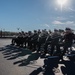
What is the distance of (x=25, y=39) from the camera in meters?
27.2

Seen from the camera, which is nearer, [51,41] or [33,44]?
[51,41]

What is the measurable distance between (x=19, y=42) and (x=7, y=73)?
1887 cm

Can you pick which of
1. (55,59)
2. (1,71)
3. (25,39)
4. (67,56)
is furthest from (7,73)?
(25,39)

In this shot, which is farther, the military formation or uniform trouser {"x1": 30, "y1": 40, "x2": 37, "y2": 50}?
uniform trouser {"x1": 30, "y1": 40, "x2": 37, "y2": 50}

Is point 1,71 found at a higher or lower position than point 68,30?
lower

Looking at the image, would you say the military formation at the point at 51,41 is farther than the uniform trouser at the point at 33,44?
No

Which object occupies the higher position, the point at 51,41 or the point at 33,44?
the point at 51,41

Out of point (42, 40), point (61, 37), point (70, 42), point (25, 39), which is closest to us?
point (70, 42)

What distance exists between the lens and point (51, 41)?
1811 centimetres

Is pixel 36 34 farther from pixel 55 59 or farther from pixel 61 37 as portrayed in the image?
pixel 55 59

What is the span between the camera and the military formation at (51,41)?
15.8 meters

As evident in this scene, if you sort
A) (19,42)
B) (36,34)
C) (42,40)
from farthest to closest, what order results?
(19,42) < (36,34) < (42,40)

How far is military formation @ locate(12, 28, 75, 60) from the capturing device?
15.8 metres

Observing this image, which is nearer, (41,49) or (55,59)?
(55,59)
